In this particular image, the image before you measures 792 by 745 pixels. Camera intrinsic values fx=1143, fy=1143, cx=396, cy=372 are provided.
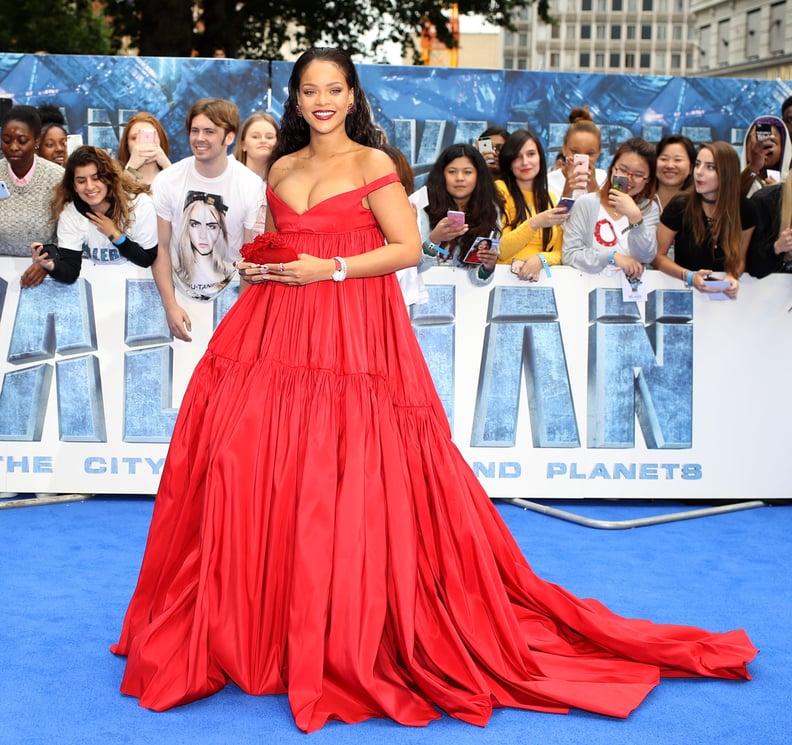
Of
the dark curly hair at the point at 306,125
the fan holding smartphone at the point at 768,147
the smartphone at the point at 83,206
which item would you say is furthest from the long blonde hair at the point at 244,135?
the dark curly hair at the point at 306,125

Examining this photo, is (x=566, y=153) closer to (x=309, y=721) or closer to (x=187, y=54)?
(x=309, y=721)

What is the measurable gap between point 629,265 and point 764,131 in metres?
1.76

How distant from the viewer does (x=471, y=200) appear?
6438 millimetres

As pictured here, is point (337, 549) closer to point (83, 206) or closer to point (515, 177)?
point (83, 206)

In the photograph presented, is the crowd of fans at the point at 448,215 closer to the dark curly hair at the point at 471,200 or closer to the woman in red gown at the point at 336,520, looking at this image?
the dark curly hair at the point at 471,200

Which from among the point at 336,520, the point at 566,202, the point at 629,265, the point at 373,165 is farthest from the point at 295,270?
the point at 629,265

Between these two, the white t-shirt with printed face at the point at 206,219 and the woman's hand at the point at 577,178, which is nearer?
the white t-shirt with printed face at the point at 206,219

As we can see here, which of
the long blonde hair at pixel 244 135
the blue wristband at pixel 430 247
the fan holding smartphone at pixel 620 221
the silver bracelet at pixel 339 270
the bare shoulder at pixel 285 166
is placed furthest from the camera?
the long blonde hair at pixel 244 135

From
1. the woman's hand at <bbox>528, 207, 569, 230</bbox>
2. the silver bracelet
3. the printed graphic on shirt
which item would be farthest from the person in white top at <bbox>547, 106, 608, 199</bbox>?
the silver bracelet

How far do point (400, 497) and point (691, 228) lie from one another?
361cm

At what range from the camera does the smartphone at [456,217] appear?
5898 mm

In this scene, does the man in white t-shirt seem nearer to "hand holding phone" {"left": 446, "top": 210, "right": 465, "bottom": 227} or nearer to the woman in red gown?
"hand holding phone" {"left": 446, "top": 210, "right": 465, "bottom": 227}

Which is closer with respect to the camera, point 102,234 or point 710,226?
point 102,234

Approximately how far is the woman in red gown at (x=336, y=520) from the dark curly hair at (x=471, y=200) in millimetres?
2741
